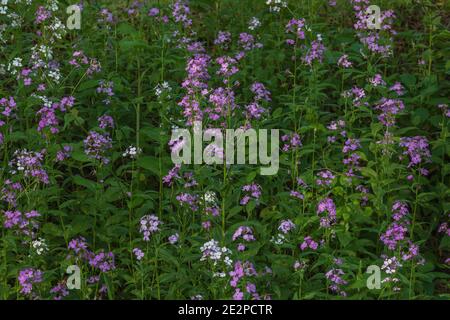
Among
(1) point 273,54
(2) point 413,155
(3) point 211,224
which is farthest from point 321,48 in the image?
(3) point 211,224

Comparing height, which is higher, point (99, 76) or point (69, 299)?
point (99, 76)

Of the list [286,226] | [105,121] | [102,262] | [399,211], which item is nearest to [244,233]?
Answer: [286,226]

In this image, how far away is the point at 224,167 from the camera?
19.3 ft

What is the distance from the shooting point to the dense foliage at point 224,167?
5820mm

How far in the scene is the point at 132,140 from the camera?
7.48m

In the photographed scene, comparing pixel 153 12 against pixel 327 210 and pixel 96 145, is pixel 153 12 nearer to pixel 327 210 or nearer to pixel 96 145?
pixel 96 145

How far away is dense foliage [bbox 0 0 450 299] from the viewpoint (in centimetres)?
582

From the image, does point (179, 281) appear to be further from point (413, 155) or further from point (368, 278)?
point (413, 155)

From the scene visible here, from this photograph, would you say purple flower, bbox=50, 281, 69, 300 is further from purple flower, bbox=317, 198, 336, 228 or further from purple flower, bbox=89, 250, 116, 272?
purple flower, bbox=317, 198, 336, 228

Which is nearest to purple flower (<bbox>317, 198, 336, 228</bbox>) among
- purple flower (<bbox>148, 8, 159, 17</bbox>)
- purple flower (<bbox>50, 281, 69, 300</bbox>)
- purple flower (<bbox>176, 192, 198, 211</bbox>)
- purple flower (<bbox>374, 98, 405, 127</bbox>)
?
purple flower (<bbox>176, 192, 198, 211</bbox>)

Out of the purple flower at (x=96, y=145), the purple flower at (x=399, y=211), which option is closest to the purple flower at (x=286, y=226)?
the purple flower at (x=399, y=211)

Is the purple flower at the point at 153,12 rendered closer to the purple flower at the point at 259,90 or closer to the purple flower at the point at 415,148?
the purple flower at the point at 259,90

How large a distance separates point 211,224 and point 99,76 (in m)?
2.42
